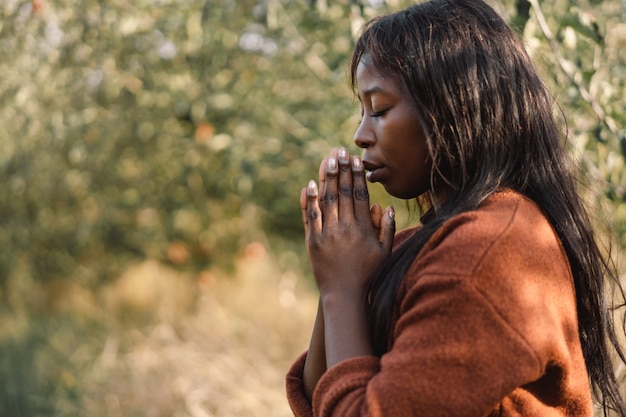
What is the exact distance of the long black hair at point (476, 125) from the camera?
1398 mm

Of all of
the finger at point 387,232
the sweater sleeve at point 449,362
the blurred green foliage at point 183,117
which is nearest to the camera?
the sweater sleeve at point 449,362

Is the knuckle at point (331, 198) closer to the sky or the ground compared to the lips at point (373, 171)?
closer to the ground

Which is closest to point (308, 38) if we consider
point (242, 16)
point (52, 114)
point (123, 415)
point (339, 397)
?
point (242, 16)

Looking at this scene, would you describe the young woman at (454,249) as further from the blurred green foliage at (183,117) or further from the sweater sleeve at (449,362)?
the blurred green foliage at (183,117)

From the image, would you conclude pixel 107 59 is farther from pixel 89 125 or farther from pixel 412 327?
pixel 412 327

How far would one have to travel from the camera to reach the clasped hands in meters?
1.45

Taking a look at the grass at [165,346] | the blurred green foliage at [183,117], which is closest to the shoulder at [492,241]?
the blurred green foliage at [183,117]

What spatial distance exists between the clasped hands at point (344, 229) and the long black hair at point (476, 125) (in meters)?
0.05

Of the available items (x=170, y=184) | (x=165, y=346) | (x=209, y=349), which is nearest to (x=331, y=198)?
(x=209, y=349)

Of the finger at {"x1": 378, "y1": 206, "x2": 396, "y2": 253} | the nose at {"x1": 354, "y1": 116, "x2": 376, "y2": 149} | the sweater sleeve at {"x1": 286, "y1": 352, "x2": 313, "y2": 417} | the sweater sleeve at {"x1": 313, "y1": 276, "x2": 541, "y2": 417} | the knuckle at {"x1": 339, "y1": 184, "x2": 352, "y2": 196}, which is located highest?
the nose at {"x1": 354, "y1": 116, "x2": 376, "y2": 149}

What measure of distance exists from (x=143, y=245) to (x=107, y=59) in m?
2.06

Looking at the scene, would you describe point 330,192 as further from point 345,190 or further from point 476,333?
point 476,333

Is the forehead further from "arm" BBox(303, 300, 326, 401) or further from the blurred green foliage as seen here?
the blurred green foliage

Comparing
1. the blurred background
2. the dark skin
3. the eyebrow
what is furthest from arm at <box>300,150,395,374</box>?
the blurred background
